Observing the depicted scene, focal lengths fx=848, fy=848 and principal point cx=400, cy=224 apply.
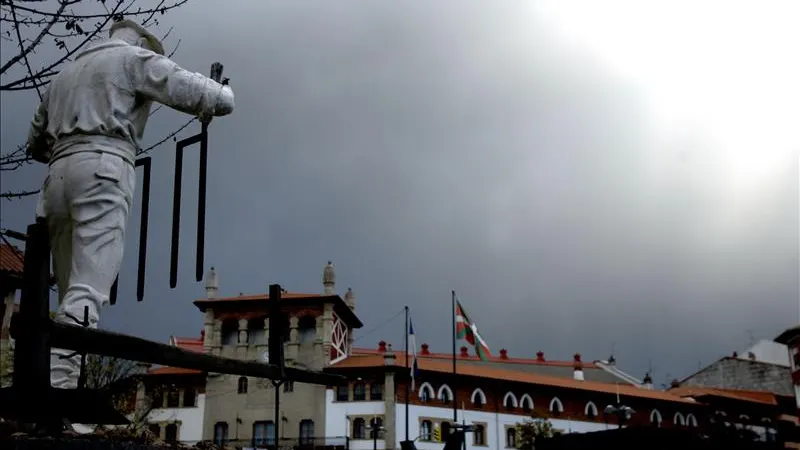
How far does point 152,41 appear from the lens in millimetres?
7000

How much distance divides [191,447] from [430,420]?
38.9 metres

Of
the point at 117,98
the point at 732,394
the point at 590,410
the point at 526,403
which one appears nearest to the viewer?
the point at 117,98

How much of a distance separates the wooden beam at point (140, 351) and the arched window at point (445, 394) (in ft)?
132

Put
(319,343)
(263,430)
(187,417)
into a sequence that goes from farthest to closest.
A: (319,343), (187,417), (263,430)

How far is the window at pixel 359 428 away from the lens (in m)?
42.6

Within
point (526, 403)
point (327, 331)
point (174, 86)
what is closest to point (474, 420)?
point (526, 403)

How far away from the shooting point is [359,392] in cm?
4369

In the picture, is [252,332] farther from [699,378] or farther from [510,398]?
[699,378]

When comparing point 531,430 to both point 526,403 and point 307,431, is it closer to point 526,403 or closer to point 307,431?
point 526,403

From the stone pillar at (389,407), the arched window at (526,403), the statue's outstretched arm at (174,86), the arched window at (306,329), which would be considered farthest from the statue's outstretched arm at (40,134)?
the arched window at (526,403)

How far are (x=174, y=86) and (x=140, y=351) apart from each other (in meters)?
2.69

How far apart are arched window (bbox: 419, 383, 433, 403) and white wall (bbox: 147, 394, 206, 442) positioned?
37.9 feet

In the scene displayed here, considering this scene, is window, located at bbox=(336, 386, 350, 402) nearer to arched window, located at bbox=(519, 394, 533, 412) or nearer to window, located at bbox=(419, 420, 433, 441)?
window, located at bbox=(419, 420, 433, 441)

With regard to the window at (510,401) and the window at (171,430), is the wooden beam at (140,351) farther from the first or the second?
the window at (510,401)
